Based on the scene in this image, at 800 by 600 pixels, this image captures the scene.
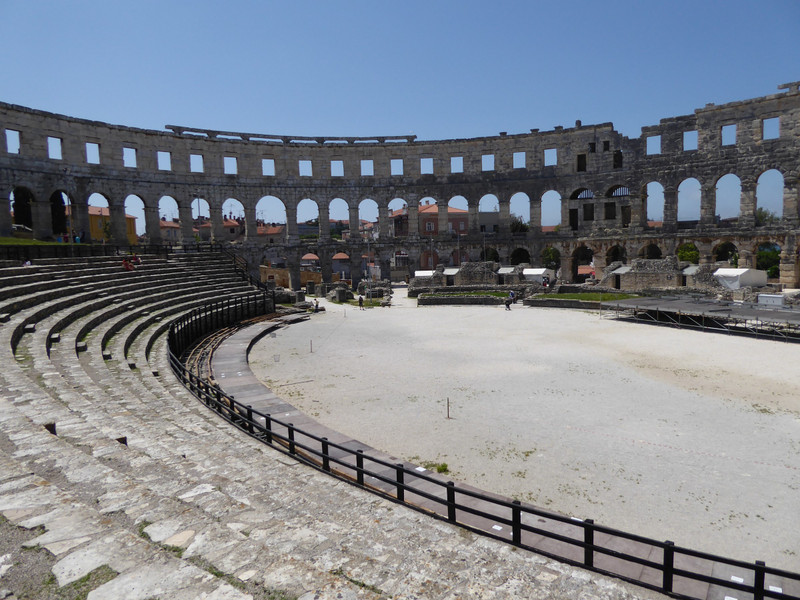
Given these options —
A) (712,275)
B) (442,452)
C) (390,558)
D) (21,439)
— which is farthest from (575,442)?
(712,275)

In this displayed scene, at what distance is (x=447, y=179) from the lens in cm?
4862

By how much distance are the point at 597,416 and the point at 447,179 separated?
129 ft

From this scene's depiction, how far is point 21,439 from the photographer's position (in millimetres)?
6094

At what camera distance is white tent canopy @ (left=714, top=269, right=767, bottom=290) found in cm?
3033

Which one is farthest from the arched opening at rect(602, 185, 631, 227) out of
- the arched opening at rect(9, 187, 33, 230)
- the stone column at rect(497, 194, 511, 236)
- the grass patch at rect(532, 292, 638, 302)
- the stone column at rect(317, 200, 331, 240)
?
the arched opening at rect(9, 187, 33, 230)

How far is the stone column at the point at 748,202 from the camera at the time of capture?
125 ft

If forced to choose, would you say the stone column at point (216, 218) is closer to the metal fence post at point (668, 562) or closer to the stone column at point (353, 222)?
the stone column at point (353, 222)

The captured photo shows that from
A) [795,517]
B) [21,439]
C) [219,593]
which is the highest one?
[21,439]

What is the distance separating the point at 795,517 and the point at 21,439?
35.4ft

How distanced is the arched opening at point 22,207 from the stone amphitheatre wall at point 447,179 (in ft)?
0.43

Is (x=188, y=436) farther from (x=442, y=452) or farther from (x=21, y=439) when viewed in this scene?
(x=442, y=452)

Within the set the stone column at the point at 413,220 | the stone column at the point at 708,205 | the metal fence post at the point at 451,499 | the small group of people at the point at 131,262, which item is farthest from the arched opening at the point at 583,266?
the metal fence post at the point at 451,499

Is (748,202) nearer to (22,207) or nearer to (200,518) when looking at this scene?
(200,518)

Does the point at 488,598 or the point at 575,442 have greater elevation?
the point at 488,598
